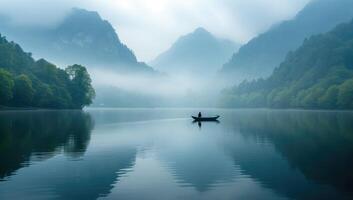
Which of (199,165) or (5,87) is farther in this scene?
(5,87)

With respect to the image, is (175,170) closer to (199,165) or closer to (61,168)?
(199,165)

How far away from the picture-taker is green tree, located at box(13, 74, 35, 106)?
6909 inches

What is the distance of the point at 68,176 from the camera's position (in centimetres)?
3131

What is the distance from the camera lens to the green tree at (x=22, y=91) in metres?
176

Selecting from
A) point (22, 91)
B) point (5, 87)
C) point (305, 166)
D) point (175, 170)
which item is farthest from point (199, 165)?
point (22, 91)

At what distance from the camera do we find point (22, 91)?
577ft

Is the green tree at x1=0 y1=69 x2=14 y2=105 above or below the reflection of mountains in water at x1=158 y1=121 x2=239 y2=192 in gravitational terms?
above

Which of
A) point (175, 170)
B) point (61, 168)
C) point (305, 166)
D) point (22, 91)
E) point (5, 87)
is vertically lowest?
point (175, 170)

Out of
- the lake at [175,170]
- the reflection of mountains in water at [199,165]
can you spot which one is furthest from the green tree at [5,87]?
the reflection of mountains in water at [199,165]

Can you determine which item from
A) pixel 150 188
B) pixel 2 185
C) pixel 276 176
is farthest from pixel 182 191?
pixel 2 185

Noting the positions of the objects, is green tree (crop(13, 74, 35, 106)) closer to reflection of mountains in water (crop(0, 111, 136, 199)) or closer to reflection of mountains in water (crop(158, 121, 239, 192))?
reflection of mountains in water (crop(0, 111, 136, 199))

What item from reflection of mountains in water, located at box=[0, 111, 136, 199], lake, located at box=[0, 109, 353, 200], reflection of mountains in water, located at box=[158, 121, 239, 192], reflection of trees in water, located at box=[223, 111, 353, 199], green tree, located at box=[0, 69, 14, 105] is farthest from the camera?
green tree, located at box=[0, 69, 14, 105]

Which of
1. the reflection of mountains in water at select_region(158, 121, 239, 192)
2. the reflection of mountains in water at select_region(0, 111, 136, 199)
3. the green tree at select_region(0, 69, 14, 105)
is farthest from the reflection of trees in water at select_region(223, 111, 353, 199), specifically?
the green tree at select_region(0, 69, 14, 105)

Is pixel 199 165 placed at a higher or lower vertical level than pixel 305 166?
lower
